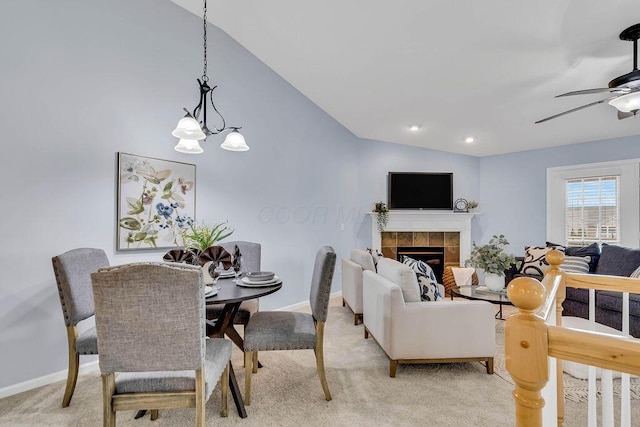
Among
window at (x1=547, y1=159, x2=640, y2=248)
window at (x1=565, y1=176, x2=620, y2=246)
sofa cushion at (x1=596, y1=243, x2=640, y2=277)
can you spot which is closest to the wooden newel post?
sofa cushion at (x1=596, y1=243, x2=640, y2=277)

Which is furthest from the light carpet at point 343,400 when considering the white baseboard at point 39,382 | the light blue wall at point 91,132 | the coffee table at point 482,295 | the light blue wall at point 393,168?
the light blue wall at point 393,168

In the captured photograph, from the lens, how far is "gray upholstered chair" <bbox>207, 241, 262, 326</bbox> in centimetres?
270

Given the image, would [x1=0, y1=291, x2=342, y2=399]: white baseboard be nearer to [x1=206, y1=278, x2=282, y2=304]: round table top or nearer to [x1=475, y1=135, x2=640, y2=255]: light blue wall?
[x1=206, y1=278, x2=282, y2=304]: round table top

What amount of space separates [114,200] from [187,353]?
189cm

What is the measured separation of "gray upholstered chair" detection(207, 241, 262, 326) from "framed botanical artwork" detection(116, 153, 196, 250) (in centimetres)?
53

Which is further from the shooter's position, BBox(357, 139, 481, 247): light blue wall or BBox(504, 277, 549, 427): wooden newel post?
BBox(357, 139, 481, 247): light blue wall

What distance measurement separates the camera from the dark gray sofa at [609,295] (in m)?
2.89

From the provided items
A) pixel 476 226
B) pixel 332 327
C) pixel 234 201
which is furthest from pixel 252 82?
pixel 476 226

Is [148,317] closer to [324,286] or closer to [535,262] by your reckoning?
[324,286]

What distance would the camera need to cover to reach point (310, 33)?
123 inches

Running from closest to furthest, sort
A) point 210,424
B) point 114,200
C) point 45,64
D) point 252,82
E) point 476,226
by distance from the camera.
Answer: point 210,424, point 45,64, point 114,200, point 252,82, point 476,226

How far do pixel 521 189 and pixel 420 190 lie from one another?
1.64 meters

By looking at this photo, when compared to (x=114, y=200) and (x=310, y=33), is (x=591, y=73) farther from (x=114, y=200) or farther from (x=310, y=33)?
(x=114, y=200)

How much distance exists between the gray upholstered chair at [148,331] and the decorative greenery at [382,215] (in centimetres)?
424
